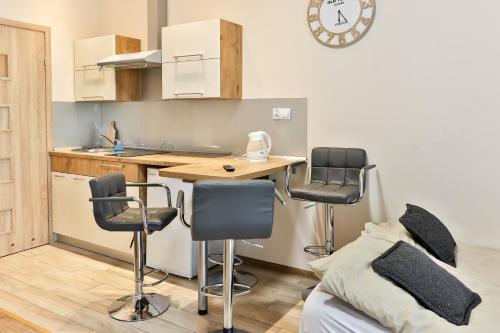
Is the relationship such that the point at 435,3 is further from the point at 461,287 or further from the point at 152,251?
the point at 152,251

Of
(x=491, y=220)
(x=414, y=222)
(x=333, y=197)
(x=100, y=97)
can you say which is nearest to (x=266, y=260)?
(x=333, y=197)

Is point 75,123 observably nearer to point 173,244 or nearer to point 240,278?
point 173,244

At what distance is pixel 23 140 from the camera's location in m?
4.00

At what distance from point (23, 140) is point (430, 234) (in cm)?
351

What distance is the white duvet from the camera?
1.68 metres

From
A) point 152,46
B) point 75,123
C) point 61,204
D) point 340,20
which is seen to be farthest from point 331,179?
point 75,123

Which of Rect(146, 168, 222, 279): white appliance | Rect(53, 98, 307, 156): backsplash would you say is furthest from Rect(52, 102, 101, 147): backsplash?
Rect(146, 168, 222, 279): white appliance

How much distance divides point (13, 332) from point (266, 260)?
190 centimetres

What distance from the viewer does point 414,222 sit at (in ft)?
8.28

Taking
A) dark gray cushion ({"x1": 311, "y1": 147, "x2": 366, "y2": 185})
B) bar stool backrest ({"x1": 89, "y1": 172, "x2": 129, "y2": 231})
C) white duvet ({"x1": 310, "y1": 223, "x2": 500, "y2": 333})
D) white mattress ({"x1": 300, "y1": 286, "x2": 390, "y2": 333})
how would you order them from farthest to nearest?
dark gray cushion ({"x1": 311, "y1": 147, "x2": 366, "y2": 185})
bar stool backrest ({"x1": 89, "y1": 172, "x2": 129, "y2": 231})
white mattress ({"x1": 300, "y1": 286, "x2": 390, "y2": 333})
white duvet ({"x1": 310, "y1": 223, "x2": 500, "y2": 333})

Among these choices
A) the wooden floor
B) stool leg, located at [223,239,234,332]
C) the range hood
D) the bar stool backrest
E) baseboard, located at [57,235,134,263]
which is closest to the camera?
stool leg, located at [223,239,234,332]

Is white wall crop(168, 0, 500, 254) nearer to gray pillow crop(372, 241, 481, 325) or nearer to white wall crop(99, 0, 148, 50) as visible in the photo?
gray pillow crop(372, 241, 481, 325)

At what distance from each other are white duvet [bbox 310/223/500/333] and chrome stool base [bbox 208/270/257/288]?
3.95ft

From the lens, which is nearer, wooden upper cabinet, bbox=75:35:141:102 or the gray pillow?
the gray pillow
